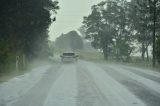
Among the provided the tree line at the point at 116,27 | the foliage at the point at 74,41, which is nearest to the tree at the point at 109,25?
the tree line at the point at 116,27

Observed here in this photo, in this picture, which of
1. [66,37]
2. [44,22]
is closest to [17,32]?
[44,22]

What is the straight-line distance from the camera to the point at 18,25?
136 ft

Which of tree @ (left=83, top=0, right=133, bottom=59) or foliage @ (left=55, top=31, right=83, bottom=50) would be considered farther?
foliage @ (left=55, top=31, right=83, bottom=50)

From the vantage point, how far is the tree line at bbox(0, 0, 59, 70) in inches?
1360

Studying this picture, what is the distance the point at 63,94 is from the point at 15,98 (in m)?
2.18

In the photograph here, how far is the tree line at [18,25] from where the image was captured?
34537 mm

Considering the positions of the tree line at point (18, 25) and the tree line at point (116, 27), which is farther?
the tree line at point (116, 27)

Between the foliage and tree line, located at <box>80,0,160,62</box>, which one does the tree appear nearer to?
tree line, located at <box>80,0,160,62</box>

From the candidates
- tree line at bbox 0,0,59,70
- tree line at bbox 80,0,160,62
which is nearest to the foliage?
tree line at bbox 80,0,160,62

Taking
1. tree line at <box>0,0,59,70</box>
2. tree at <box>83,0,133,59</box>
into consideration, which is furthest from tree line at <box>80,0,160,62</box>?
tree line at <box>0,0,59,70</box>

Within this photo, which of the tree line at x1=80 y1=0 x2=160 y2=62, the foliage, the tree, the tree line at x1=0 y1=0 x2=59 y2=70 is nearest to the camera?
the tree line at x1=0 y1=0 x2=59 y2=70

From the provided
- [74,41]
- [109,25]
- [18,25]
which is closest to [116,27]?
[109,25]

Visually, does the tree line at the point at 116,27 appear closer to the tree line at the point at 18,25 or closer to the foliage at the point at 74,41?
the tree line at the point at 18,25

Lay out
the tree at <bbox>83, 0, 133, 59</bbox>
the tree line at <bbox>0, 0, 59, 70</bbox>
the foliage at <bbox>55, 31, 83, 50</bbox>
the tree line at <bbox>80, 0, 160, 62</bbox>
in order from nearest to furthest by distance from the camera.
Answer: the tree line at <bbox>0, 0, 59, 70</bbox>
the tree line at <bbox>80, 0, 160, 62</bbox>
the tree at <bbox>83, 0, 133, 59</bbox>
the foliage at <bbox>55, 31, 83, 50</bbox>
